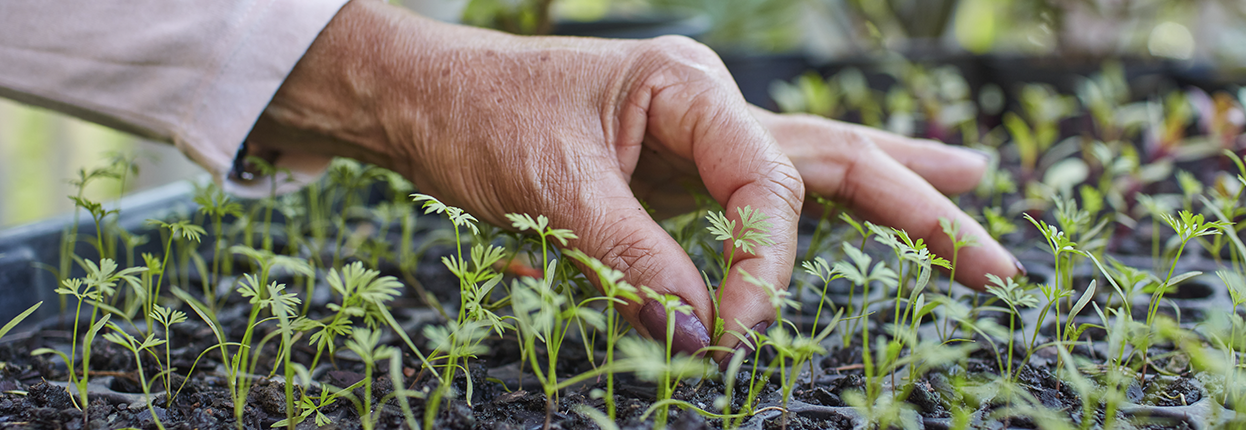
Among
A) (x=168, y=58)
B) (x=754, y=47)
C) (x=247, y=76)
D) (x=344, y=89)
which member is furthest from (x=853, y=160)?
(x=754, y=47)

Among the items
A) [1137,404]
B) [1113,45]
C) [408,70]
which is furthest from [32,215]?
[1113,45]

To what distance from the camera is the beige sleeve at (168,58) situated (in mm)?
1118

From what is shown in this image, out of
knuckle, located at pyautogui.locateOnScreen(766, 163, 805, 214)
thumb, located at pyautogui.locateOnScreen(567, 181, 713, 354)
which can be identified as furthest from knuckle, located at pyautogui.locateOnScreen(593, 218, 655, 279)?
knuckle, located at pyautogui.locateOnScreen(766, 163, 805, 214)

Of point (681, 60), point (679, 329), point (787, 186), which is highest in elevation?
point (681, 60)

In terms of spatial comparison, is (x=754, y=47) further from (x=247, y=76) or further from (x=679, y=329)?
(x=679, y=329)

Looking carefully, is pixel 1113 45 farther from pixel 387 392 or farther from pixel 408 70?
pixel 387 392

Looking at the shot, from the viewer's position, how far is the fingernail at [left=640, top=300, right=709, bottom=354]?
0.81 m

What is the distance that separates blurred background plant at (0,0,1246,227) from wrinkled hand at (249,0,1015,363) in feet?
2.54

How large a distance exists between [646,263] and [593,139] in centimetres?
22

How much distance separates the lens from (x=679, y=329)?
0.81 metres

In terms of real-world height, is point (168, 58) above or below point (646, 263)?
above

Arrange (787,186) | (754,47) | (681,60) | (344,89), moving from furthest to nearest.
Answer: (754,47)
(344,89)
(681,60)
(787,186)

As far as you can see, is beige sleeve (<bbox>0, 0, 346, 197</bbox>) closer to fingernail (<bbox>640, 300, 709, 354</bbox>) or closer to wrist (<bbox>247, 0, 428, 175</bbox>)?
wrist (<bbox>247, 0, 428, 175</bbox>)

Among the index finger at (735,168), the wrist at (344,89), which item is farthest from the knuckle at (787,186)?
the wrist at (344,89)
